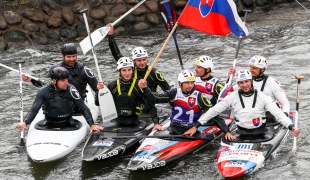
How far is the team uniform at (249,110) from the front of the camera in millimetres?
10605

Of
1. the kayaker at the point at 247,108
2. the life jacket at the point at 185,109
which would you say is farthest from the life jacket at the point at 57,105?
the kayaker at the point at 247,108

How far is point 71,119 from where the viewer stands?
39.2 feet

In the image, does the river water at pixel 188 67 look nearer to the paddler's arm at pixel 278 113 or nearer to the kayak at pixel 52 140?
the kayak at pixel 52 140

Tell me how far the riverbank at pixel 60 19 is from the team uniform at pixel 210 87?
338 inches

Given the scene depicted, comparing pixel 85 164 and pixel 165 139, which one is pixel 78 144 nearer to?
pixel 85 164

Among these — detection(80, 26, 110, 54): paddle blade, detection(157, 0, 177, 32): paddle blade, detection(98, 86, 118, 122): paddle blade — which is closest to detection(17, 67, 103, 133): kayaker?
detection(98, 86, 118, 122): paddle blade

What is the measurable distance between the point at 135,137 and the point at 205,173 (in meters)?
1.50

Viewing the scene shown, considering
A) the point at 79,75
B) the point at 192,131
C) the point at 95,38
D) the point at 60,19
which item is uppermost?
the point at 95,38

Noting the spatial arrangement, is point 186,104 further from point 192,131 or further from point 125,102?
point 125,102

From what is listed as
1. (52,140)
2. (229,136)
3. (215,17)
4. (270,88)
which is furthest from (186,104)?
(52,140)

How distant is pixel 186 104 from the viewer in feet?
36.5

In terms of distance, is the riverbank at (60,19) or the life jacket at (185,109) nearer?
the life jacket at (185,109)

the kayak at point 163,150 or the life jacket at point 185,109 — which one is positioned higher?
the life jacket at point 185,109

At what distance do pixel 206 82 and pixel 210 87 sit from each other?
14 centimetres
